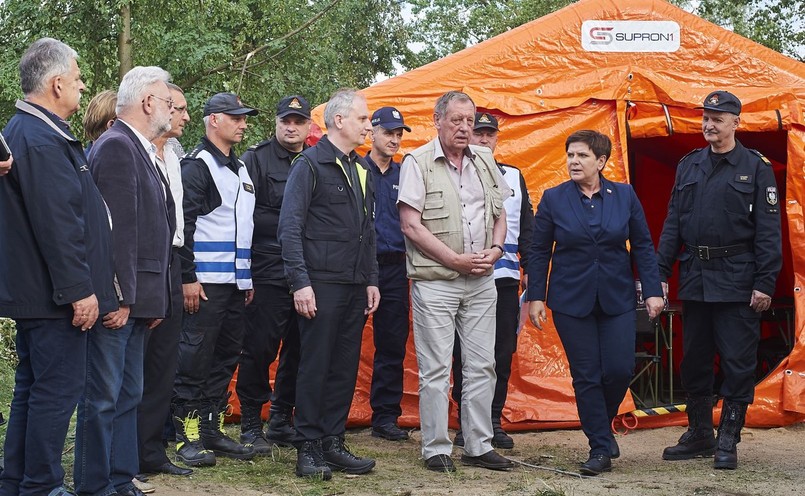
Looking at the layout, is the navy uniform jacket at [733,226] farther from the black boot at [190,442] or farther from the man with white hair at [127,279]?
the man with white hair at [127,279]

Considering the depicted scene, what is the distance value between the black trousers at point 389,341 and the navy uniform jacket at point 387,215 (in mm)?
130

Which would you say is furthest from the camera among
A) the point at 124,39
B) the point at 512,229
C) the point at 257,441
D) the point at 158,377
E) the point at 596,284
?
the point at 124,39

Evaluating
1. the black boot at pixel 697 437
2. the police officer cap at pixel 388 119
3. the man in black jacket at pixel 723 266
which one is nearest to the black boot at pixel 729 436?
the man in black jacket at pixel 723 266

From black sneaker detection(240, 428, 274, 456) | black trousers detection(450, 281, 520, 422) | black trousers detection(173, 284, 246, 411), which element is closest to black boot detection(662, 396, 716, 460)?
black trousers detection(450, 281, 520, 422)

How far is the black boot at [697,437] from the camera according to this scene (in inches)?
227

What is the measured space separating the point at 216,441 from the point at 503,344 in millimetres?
1869

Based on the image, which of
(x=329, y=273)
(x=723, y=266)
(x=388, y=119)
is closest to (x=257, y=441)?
(x=329, y=273)

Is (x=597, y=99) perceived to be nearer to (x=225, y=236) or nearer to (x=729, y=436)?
(x=729, y=436)

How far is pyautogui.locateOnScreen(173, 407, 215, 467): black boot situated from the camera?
513 centimetres

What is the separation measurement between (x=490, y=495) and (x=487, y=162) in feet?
6.09

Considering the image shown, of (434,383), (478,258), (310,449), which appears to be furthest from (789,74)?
(310,449)

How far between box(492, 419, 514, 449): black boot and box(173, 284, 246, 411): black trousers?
1760 millimetres

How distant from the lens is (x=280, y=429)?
5996 mm

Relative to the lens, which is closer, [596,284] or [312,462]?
[312,462]
